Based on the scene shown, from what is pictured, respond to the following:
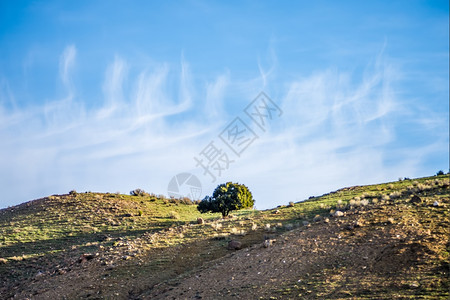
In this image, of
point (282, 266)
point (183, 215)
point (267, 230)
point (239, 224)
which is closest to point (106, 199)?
point (183, 215)

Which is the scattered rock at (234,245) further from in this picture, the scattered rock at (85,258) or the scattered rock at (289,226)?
the scattered rock at (85,258)

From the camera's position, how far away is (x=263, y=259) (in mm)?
23156

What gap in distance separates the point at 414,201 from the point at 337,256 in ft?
33.1

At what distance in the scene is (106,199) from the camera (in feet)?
187

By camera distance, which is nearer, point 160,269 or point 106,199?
point 160,269

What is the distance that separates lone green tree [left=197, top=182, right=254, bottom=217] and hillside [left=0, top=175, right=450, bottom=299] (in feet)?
28.2

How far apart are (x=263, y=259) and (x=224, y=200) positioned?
24189mm

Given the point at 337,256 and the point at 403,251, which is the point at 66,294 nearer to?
the point at 337,256

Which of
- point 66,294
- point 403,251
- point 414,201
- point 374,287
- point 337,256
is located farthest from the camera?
point 414,201

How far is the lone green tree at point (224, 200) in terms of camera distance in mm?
47062

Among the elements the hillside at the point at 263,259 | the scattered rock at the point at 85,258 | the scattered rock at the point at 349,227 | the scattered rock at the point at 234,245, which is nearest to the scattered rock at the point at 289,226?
the hillside at the point at 263,259

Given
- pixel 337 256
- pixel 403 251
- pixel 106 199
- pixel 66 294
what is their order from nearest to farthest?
1. pixel 403 251
2. pixel 337 256
3. pixel 66 294
4. pixel 106 199

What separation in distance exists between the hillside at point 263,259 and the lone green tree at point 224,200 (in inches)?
339

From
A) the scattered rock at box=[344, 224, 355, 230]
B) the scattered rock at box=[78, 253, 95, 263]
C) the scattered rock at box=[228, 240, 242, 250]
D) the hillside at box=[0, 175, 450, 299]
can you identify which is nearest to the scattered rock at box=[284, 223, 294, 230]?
the hillside at box=[0, 175, 450, 299]
